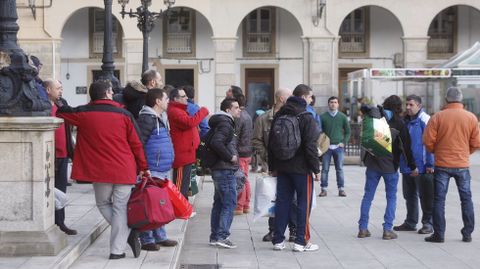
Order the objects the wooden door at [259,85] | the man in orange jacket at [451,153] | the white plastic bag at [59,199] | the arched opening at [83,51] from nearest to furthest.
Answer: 1. the white plastic bag at [59,199]
2. the man in orange jacket at [451,153]
3. the arched opening at [83,51]
4. the wooden door at [259,85]

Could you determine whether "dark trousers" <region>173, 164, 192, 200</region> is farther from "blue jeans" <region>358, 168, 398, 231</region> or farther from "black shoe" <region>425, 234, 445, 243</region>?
"black shoe" <region>425, 234, 445, 243</region>

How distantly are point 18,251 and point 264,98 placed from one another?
→ 2893cm

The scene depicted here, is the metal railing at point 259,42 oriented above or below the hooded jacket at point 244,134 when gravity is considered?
above

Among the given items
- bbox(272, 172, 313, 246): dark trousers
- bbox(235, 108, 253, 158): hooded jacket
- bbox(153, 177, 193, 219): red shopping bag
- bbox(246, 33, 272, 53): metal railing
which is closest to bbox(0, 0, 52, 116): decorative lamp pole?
bbox(153, 177, 193, 219): red shopping bag

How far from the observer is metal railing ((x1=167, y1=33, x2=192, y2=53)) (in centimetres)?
3625

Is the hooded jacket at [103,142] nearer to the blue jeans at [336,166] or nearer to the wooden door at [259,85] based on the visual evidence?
the blue jeans at [336,166]

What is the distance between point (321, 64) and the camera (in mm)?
33406

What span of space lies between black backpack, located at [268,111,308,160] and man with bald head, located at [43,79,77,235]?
88.9 inches

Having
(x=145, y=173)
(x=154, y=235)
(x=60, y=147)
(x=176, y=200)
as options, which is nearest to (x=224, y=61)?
(x=60, y=147)

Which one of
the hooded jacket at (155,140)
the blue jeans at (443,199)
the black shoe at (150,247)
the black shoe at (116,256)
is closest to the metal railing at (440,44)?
the blue jeans at (443,199)

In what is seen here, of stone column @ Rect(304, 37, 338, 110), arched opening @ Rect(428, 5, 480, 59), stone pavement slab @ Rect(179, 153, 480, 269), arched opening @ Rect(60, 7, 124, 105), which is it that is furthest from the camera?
arched opening @ Rect(428, 5, 480, 59)

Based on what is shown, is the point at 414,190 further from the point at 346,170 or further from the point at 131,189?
the point at 346,170

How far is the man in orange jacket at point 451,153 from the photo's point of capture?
1070 centimetres

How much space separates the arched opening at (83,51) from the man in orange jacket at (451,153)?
86.0ft
